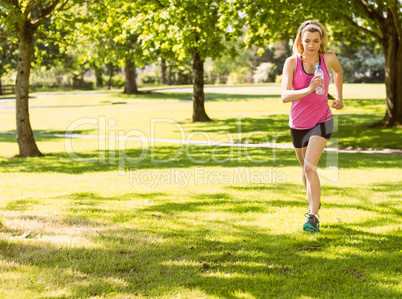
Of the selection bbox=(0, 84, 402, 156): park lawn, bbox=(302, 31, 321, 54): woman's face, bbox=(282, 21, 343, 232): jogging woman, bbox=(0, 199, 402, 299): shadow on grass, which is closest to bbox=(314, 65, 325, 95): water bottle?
bbox=(282, 21, 343, 232): jogging woman

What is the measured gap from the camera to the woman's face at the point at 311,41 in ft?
16.8

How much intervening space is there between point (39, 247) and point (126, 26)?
14.5m

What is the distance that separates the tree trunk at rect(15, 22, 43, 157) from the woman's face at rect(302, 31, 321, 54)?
413 inches

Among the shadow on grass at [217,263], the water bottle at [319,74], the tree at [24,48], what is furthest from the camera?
the tree at [24,48]

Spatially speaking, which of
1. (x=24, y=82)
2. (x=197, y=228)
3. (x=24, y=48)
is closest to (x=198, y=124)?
(x=24, y=82)

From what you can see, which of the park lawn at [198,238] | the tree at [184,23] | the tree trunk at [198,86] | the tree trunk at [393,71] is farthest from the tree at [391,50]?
the park lawn at [198,238]

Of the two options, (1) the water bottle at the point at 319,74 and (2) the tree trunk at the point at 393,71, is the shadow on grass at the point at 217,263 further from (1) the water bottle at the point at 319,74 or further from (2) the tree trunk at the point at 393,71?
(2) the tree trunk at the point at 393,71

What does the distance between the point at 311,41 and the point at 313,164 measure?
1.41 metres

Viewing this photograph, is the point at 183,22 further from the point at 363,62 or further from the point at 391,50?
the point at 363,62

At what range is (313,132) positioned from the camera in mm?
5270

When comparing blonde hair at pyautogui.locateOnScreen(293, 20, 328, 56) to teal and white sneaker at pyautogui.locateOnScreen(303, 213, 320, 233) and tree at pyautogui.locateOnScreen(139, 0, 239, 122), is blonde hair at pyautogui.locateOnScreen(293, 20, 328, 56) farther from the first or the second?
tree at pyautogui.locateOnScreen(139, 0, 239, 122)

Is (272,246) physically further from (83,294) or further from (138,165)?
(138,165)

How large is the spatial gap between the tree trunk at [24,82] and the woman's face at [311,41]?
10.5 metres

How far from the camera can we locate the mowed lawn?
12.8ft
